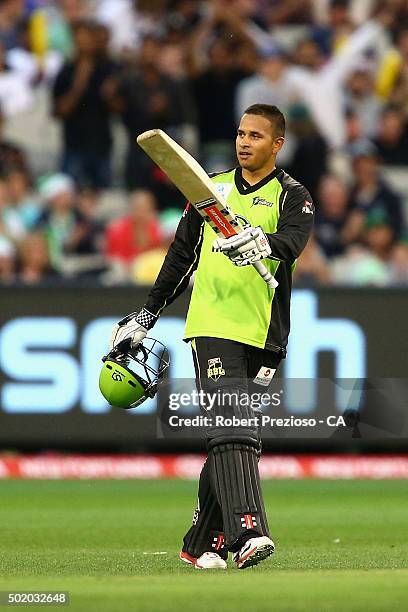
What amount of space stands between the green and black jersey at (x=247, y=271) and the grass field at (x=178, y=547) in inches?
39.0

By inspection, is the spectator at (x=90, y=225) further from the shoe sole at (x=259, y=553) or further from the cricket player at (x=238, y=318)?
the shoe sole at (x=259, y=553)

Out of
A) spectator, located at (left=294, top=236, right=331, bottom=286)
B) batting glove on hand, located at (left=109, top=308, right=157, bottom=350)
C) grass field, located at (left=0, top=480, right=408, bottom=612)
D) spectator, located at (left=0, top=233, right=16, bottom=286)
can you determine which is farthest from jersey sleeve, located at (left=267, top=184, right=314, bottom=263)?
spectator, located at (left=294, top=236, right=331, bottom=286)

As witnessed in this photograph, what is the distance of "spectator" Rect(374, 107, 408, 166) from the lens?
1522cm

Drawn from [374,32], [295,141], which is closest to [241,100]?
[295,141]

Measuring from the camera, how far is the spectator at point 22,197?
1349 cm

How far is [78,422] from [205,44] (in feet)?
16.8

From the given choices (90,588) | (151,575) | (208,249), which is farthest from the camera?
(208,249)

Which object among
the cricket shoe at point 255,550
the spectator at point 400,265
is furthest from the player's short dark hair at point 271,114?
the spectator at point 400,265

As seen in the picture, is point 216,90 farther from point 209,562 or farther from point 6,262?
point 209,562

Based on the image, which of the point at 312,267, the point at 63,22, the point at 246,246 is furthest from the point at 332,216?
the point at 246,246

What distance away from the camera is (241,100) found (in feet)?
47.8

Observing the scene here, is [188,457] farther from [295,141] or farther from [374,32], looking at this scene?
[374,32]

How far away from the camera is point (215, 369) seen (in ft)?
20.2

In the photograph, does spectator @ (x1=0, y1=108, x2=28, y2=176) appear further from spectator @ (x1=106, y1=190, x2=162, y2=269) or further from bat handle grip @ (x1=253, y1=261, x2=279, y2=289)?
bat handle grip @ (x1=253, y1=261, x2=279, y2=289)
